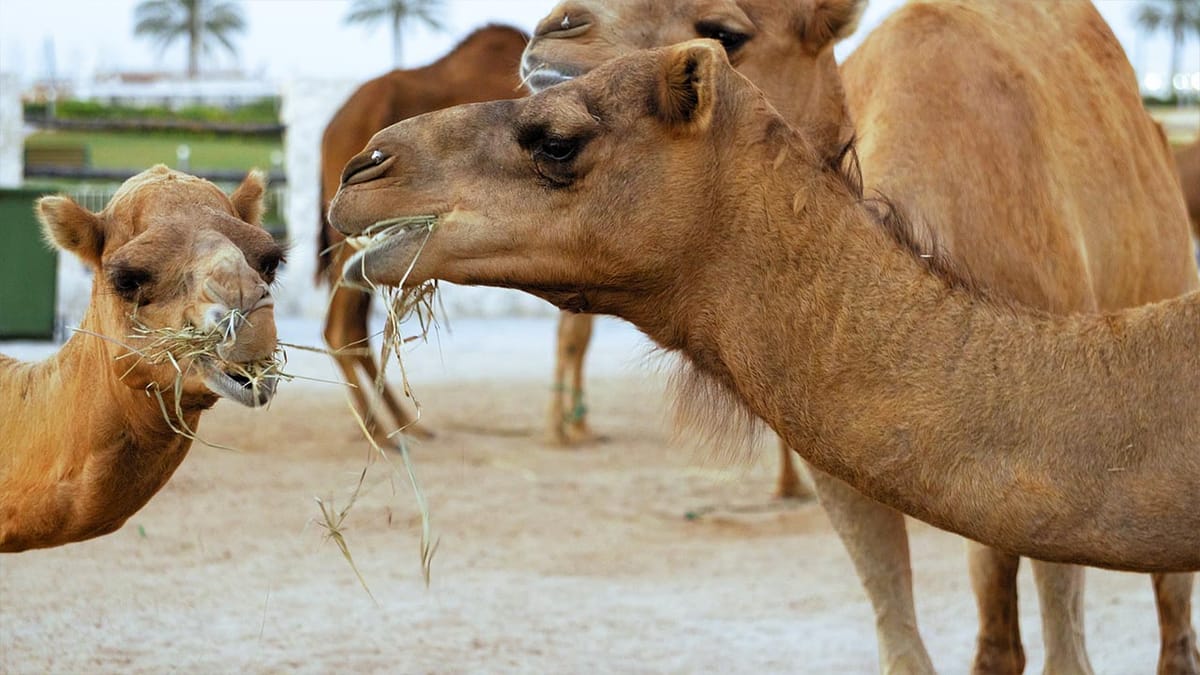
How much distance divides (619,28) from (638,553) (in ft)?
11.7

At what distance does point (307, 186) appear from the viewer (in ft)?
58.7

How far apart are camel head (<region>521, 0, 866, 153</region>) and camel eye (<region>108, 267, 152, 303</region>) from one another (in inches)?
45.6

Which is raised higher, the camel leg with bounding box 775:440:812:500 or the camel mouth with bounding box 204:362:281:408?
the camel mouth with bounding box 204:362:281:408

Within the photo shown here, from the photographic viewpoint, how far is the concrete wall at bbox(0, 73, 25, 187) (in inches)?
652

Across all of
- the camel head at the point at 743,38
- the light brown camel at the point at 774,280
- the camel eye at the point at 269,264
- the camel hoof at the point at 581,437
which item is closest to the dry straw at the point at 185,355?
the camel eye at the point at 269,264

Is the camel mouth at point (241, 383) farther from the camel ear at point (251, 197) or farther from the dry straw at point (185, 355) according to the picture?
the camel ear at point (251, 197)

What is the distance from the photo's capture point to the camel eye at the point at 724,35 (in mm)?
4402

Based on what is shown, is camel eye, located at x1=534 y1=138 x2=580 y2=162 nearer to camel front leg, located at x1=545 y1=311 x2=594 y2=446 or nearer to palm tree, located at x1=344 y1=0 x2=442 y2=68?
camel front leg, located at x1=545 y1=311 x2=594 y2=446

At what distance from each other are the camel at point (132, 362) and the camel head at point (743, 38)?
91 cm

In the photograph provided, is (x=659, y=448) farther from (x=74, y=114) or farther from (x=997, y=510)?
(x=74, y=114)

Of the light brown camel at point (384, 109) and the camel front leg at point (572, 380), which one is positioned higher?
the light brown camel at point (384, 109)

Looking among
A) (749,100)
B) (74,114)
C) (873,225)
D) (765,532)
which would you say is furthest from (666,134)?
(74,114)

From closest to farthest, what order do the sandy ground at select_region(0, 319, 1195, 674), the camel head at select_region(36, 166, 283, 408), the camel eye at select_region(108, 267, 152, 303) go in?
the camel head at select_region(36, 166, 283, 408)
the camel eye at select_region(108, 267, 152, 303)
the sandy ground at select_region(0, 319, 1195, 674)

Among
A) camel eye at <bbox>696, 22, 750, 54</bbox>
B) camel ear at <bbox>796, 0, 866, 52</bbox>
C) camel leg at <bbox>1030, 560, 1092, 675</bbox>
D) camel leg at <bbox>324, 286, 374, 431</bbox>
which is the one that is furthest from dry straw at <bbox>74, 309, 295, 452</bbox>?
camel leg at <bbox>324, 286, 374, 431</bbox>
